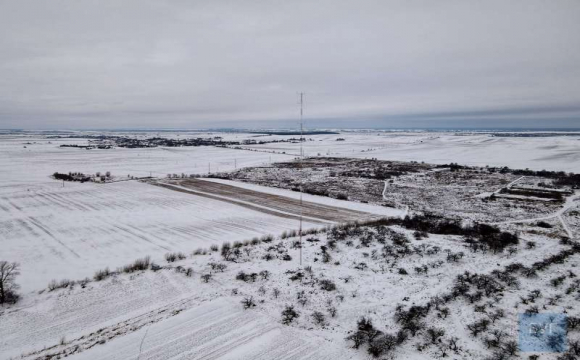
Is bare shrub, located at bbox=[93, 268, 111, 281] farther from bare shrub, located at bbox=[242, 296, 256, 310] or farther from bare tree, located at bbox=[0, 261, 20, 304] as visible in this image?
bare shrub, located at bbox=[242, 296, 256, 310]

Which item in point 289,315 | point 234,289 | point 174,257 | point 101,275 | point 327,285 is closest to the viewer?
point 289,315

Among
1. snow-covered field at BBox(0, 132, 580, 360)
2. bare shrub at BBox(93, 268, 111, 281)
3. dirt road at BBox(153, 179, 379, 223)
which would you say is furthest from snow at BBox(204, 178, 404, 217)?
bare shrub at BBox(93, 268, 111, 281)

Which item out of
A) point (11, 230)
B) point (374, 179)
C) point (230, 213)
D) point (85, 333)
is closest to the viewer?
point (85, 333)

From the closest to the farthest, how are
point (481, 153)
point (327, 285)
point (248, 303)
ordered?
point (248, 303) → point (327, 285) → point (481, 153)

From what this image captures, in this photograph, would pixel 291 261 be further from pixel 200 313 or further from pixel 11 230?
pixel 11 230

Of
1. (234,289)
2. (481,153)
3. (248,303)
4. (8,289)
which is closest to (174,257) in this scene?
(234,289)

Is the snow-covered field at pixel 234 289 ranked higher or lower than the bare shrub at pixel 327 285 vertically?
lower

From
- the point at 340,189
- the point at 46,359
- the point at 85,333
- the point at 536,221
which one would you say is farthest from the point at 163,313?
the point at 340,189

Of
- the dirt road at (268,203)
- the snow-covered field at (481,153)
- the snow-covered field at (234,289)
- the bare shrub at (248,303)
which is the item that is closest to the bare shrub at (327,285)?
the snow-covered field at (234,289)

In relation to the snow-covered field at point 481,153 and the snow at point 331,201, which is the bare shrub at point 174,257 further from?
the snow-covered field at point 481,153

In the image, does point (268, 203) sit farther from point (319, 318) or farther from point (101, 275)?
point (319, 318)

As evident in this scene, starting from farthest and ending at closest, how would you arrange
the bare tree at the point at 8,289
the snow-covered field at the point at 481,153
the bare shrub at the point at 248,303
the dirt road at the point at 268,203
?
the snow-covered field at the point at 481,153, the dirt road at the point at 268,203, the bare tree at the point at 8,289, the bare shrub at the point at 248,303
